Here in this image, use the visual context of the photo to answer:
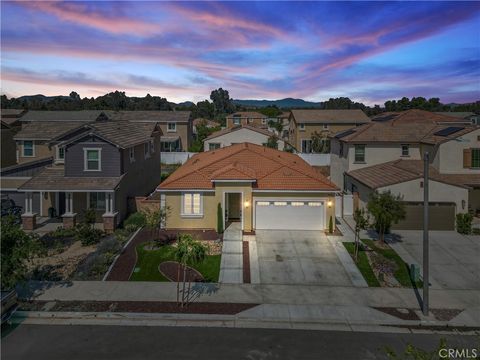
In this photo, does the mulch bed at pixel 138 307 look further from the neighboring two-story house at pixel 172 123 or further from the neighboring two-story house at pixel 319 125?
the neighboring two-story house at pixel 319 125

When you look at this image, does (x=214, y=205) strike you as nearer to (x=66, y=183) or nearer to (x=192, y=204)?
(x=192, y=204)

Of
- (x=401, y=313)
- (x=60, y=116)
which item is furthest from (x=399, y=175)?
(x=60, y=116)

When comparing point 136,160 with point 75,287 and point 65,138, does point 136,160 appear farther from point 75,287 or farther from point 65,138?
point 75,287

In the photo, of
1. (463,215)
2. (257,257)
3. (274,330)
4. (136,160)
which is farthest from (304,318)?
(136,160)

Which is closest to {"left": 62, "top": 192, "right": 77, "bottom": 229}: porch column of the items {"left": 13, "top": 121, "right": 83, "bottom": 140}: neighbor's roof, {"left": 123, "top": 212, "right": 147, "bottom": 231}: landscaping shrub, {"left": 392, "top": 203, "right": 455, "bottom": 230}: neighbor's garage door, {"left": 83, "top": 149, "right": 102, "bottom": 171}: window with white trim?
{"left": 83, "top": 149, "right": 102, "bottom": 171}: window with white trim

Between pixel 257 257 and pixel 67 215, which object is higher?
pixel 67 215

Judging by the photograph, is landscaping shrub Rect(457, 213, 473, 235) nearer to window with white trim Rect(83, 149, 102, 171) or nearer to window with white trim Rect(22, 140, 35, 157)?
window with white trim Rect(83, 149, 102, 171)
